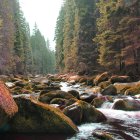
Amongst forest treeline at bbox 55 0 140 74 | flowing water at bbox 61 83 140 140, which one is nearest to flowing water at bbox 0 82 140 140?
flowing water at bbox 61 83 140 140

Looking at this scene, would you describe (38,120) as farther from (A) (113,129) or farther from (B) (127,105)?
(B) (127,105)

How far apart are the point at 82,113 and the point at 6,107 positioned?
4.03 metres

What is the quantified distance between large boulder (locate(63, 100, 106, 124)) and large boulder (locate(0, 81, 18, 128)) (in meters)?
2.56

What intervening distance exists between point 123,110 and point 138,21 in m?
16.6

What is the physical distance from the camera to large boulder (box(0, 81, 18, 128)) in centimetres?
886

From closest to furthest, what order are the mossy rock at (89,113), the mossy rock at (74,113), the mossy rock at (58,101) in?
the mossy rock at (74,113)
the mossy rock at (89,113)
the mossy rock at (58,101)

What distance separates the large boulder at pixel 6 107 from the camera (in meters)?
8.86

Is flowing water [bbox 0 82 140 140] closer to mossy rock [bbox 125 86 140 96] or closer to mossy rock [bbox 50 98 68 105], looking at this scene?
mossy rock [bbox 50 98 68 105]

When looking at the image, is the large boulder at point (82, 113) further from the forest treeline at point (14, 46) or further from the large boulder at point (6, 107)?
the forest treeline at point (14, 46)

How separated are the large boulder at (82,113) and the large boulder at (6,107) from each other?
2.56 metres

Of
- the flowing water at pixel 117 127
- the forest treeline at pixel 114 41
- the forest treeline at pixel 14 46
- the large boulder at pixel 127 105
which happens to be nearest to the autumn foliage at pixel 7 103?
the flowing water at pixel 117 127

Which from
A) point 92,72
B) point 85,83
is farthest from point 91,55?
point 85,83

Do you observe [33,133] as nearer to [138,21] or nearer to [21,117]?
[21,117]

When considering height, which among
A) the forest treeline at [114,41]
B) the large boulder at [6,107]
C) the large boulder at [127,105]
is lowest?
the large boulder at [127,105]
